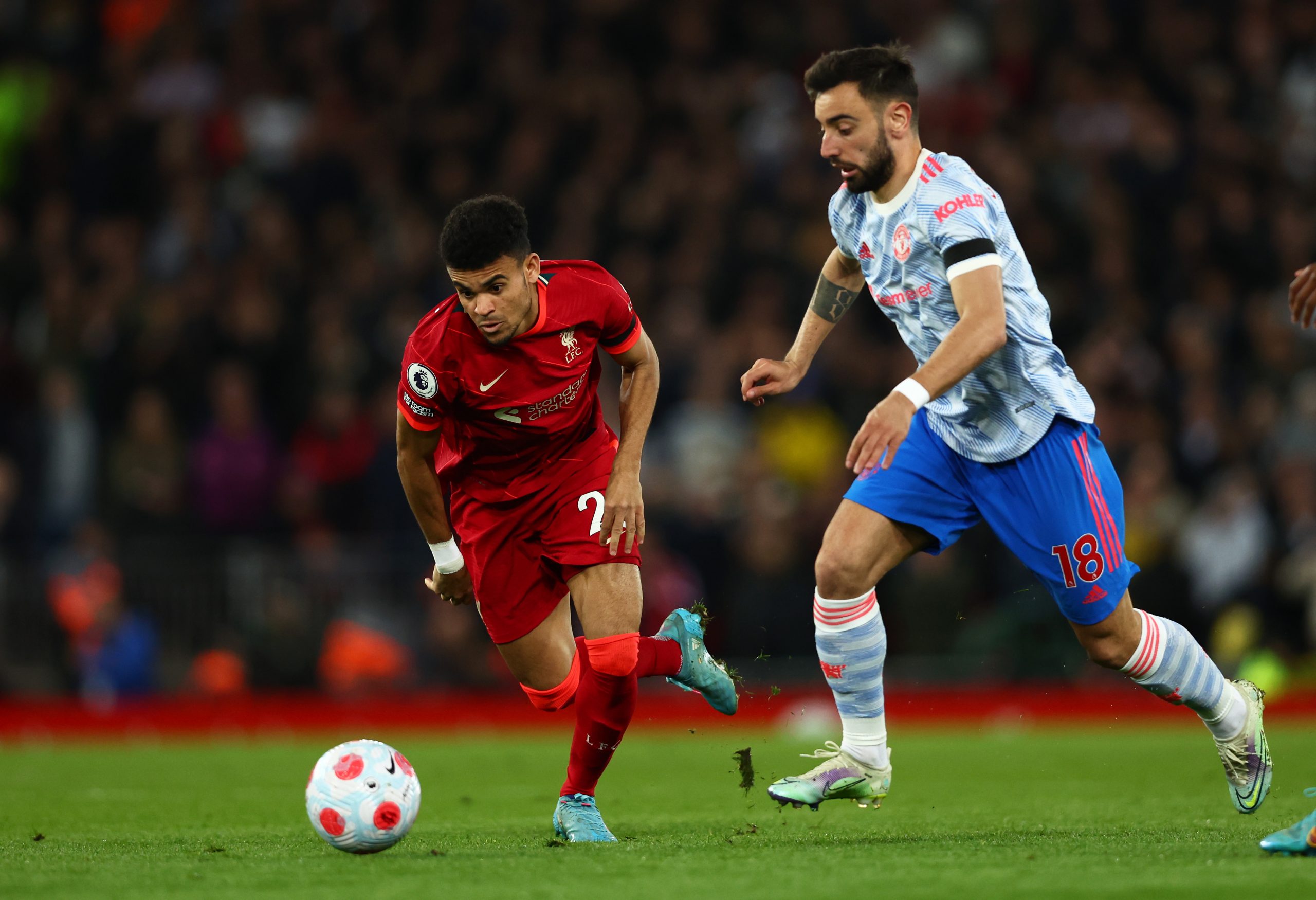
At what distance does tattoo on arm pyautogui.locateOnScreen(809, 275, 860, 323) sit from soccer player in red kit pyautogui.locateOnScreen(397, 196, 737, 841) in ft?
2.28

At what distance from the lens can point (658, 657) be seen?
6223 mm

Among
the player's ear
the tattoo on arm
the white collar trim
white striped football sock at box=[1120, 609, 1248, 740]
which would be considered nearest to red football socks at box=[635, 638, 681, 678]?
the tattoo on arm

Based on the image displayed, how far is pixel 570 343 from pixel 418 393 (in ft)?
2.01

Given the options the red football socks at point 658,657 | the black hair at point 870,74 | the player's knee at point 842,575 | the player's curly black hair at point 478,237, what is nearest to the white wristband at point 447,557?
the red football socks at point 658,657

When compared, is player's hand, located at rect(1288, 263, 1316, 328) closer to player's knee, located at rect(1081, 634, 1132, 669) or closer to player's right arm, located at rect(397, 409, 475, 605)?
player's knee, located at rect(1081, 634, 1132, 669)

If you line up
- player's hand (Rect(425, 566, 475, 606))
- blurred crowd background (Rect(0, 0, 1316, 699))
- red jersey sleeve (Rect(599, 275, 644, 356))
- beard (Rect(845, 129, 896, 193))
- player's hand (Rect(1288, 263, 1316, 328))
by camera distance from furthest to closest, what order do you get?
blurred crowd background (Rect(0, 0, 1316, 699)) → player's hand (Rect(425, 566, 475, 606)) → red jersey sleeve (Rect(599, 275, 644, 356)) → beard (Rect(845, 129, 896, 193)) → player's hand (Rect(1288, 263, 1316, 328))

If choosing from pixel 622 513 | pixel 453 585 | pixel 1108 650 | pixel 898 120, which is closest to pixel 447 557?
pixel 453 585

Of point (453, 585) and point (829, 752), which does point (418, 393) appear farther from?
point (829, 752)

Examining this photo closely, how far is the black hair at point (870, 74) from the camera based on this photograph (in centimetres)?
566

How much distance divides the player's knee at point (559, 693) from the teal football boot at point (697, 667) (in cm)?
36

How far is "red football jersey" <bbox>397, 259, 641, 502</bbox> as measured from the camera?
5.87 m

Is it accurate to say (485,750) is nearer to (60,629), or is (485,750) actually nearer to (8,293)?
(60,629)

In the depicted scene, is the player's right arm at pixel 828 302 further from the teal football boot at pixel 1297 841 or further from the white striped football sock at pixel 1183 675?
the teal football boot at pixel 1297 841

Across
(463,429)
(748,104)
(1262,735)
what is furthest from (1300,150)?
(463,429)
